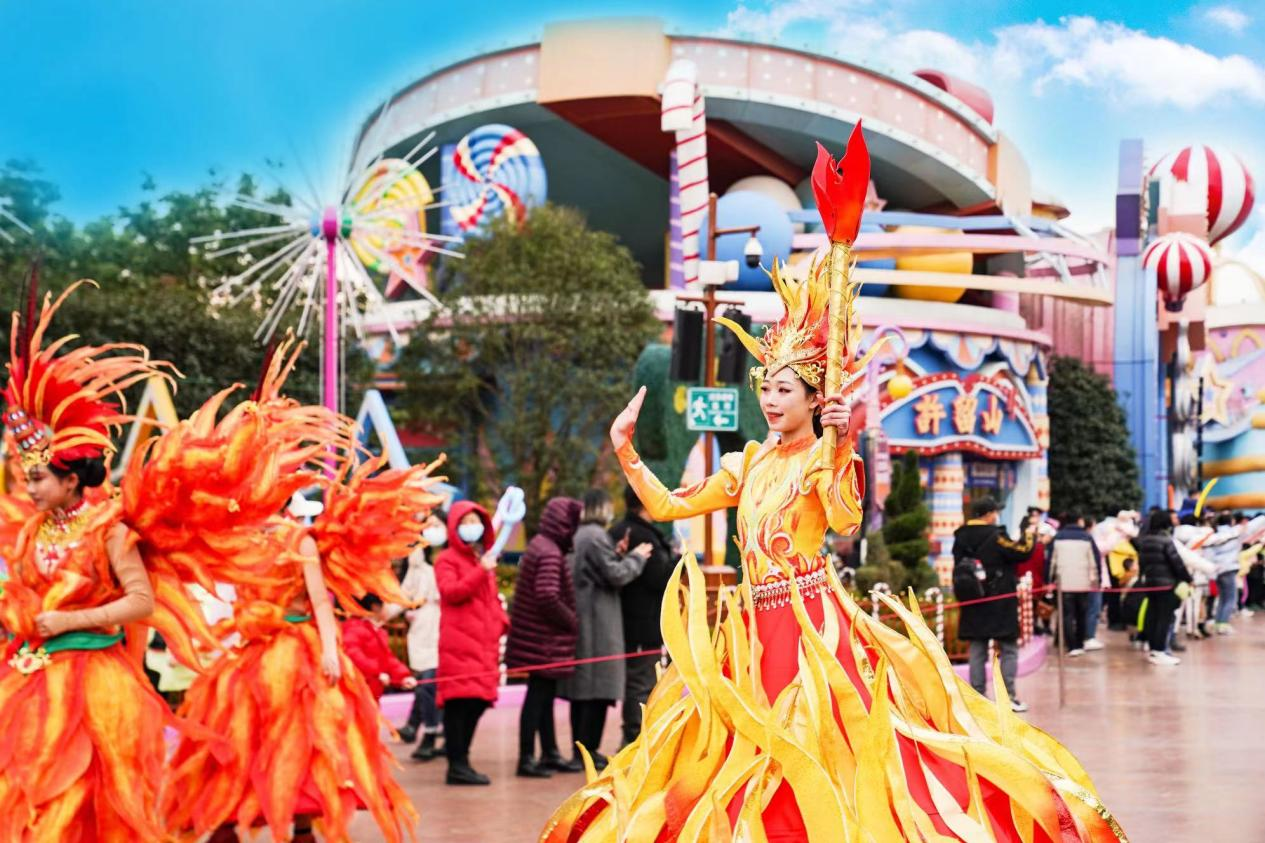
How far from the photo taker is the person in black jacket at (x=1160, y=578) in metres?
15.7

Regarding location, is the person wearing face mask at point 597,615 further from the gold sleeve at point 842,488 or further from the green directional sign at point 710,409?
the gold sleeve at point 842,488

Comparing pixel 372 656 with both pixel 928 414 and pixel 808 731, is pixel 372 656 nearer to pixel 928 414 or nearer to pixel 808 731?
pixel 808 731

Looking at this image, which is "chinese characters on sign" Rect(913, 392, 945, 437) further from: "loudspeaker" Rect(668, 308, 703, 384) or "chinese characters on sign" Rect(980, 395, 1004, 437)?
"loudspeaker" Rect(668, 308, 703, 384)

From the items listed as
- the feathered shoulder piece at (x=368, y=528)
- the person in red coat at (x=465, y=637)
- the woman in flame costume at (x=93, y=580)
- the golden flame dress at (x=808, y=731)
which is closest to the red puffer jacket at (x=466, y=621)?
the person in red coat at (x=465, y=637)

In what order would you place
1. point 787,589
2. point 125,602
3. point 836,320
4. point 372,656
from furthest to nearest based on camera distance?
1. point 372,656
2. point 125,602
3. point 787,589
4. point 836,320

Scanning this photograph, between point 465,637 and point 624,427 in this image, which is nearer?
point 624,427

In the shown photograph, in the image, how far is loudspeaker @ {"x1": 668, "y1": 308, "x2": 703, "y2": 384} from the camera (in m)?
13.2

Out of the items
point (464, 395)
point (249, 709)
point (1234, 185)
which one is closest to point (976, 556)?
point (249, 709)

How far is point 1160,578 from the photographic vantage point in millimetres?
15742

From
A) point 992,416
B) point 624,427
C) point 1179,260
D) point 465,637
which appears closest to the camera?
point 624,427

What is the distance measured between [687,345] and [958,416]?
19.2 meters

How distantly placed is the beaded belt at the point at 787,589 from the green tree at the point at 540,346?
21.4m

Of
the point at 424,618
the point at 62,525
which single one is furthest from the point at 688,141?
the point at 62,525

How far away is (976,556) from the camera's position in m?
12.1
